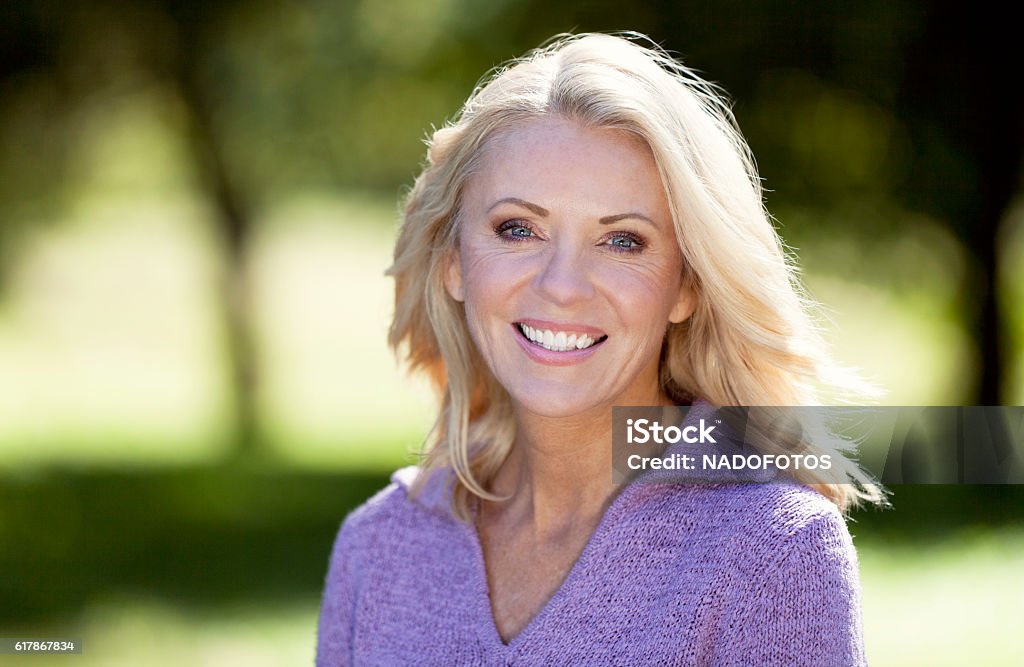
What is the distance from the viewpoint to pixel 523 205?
7.14 ft

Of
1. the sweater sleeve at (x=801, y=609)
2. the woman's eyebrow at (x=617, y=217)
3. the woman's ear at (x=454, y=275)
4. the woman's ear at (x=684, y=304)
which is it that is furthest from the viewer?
the woman's ear at (x=454, y=275)

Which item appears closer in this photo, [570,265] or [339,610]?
[570,265]

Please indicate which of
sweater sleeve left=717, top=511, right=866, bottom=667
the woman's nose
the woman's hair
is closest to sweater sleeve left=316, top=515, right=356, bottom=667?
the woman's hair

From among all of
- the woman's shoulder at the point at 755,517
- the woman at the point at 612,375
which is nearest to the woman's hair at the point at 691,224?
the woman at the point at 612,375

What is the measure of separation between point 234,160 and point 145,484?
2766 millimetres

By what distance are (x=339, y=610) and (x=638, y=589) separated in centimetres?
74

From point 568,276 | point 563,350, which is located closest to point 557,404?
point 563,350

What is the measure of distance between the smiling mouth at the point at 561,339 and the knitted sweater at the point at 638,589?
29 centimetres

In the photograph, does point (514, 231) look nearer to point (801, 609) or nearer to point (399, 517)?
point (399, 517)

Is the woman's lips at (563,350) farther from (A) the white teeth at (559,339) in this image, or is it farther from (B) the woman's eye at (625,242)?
(B) the woman's eye at (625,242)

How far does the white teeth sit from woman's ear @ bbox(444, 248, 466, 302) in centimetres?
30

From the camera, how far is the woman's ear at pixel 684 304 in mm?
2268

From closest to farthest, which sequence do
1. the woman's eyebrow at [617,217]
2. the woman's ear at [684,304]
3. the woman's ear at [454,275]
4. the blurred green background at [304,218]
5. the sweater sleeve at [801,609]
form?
the sweater sleeve at [801,609] < the woman's eyebrow at [617,217] < the woman's ear at [684,304] < the woman's ear at [454,275] < the blurred green background at [304,218]

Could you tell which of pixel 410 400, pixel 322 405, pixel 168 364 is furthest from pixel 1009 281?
pixel 168 364
